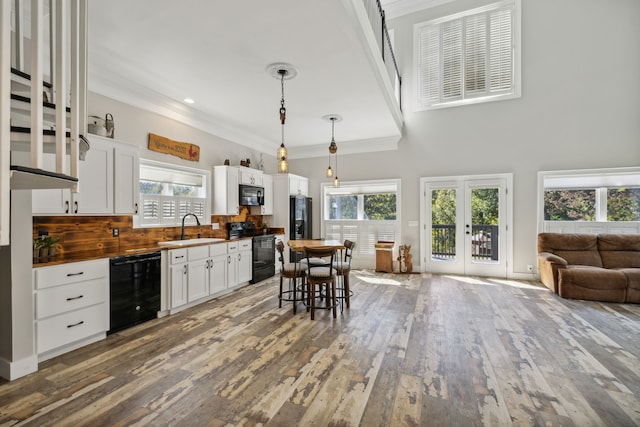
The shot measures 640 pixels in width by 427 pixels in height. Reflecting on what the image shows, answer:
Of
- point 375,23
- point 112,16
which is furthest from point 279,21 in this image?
point 375,23

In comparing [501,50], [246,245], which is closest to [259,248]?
[246,245]

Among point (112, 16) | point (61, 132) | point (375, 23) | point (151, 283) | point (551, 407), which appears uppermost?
point (375, 23)

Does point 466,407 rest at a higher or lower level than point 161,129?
lower

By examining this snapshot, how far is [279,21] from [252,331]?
121 inches

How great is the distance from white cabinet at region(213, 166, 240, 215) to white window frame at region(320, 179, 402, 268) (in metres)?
2.46

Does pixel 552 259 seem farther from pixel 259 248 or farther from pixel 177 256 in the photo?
pixel 177 256

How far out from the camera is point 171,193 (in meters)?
4.53

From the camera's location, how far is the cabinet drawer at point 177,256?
376 cm

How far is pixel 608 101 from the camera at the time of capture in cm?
509

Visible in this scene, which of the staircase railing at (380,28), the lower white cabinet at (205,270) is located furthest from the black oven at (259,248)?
the staircase railing at (380,28)

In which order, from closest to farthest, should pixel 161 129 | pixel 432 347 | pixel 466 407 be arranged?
pixel 466 407
pixel 432 347
pixel 161 129

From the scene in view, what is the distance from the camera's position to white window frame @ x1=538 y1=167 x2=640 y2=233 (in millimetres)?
5051

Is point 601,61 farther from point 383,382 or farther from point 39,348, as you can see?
point 39,348

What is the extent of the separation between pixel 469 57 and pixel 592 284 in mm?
4607
